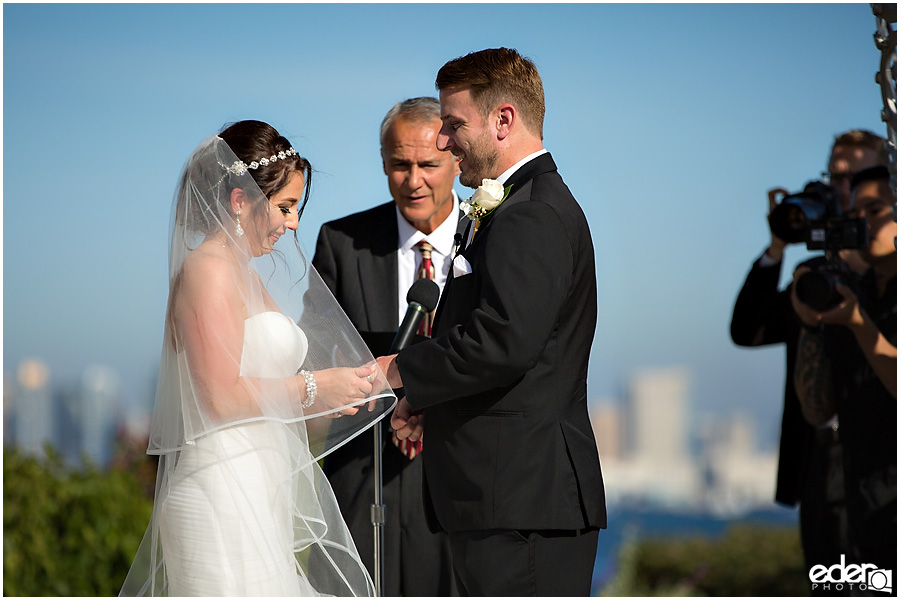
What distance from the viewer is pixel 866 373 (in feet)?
11.7

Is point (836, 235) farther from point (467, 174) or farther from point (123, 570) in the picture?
point (123, 570)

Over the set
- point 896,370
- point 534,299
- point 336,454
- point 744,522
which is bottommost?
point 744,522

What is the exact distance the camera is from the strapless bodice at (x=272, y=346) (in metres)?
2.65

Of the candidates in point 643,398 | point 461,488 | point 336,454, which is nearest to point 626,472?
point 643,398

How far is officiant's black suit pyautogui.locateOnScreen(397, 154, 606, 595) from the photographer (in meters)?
2.41

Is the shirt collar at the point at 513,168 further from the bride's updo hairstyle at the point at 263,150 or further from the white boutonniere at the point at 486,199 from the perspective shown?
the bride's updo hairstyle at the point at 263,150

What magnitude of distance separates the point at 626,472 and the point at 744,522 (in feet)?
5.37

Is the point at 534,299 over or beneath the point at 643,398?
over

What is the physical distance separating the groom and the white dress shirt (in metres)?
1.03

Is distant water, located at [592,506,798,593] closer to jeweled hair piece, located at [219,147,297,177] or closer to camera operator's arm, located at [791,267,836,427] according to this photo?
camera operator's arm, located at [791,267,836,427]

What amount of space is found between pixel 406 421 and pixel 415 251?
3.49 feet

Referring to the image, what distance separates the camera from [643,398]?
793 centimetres

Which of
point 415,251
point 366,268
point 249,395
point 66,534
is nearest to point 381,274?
point 366,268

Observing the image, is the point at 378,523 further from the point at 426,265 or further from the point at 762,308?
the point at 762,308
